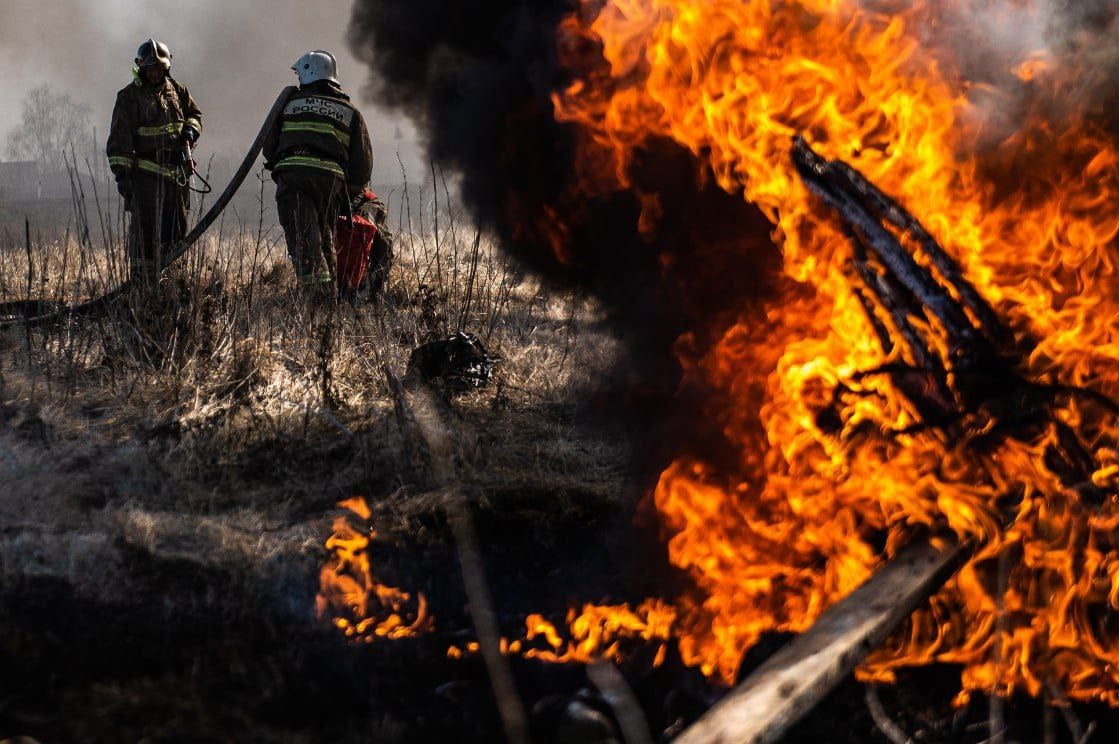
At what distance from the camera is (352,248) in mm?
7117

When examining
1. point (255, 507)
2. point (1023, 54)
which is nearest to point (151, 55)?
point (255, 507)

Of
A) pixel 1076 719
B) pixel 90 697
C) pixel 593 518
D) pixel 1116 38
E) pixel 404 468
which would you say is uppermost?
pixel 404 468

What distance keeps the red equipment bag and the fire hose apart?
32.9 inches

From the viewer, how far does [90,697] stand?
2.59 m

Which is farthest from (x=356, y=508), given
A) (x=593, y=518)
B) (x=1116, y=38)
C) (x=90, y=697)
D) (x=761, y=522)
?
(x=1116, y=38)

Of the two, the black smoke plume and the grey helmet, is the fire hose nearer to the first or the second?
the grey helmet

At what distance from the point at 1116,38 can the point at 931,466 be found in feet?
4.89

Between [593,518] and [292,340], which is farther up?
[292,340]

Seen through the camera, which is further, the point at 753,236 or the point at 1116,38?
the point at 753,236

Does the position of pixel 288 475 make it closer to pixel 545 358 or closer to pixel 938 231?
pixel 545 358

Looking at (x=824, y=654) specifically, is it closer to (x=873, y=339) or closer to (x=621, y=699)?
(x=621, y=699)

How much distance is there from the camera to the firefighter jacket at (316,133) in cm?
661

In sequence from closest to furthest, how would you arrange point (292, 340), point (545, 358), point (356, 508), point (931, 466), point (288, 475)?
1. point (931, 466)
2. point (356, 508)
3. point (288, 475)
4. point (292, 340)
5. point (545, 358)

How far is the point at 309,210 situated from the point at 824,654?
18.4 feet
